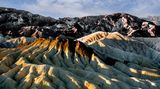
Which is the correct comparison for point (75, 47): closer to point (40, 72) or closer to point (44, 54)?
point (44, 54)

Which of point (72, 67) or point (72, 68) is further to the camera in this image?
point (72, 67)

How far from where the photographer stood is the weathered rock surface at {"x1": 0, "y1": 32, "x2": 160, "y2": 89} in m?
121

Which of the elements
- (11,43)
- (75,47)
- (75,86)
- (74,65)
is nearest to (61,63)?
(74,65)

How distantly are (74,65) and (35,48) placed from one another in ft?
69.6

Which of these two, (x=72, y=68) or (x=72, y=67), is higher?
(x=72, y=68)

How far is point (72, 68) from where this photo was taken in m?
142

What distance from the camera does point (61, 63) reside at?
14950cm

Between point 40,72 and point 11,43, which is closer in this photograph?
point 40,72

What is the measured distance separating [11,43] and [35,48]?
37827 mm

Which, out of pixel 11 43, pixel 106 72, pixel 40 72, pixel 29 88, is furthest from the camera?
pixel 11 43

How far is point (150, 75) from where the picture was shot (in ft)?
504

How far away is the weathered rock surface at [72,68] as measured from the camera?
121250mm

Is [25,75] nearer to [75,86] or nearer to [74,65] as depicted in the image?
[75,86]

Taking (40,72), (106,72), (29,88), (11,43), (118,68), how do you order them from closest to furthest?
(29,88), (40,72), (106,72), (118,68), (11,43)
